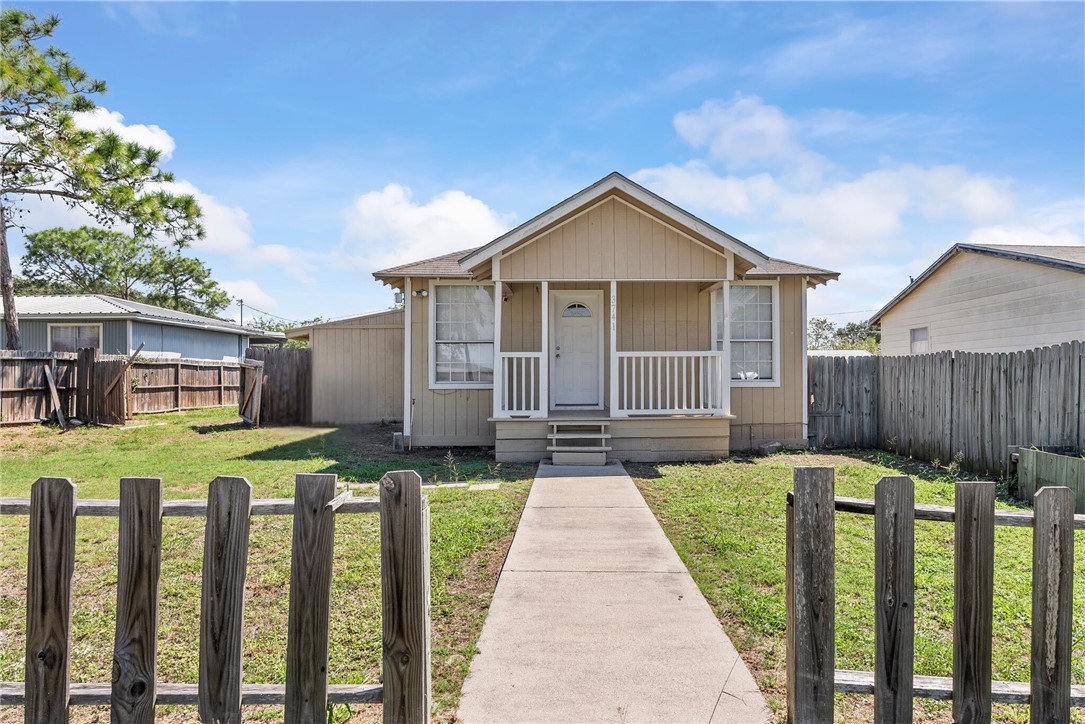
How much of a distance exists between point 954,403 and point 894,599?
27.6 ft

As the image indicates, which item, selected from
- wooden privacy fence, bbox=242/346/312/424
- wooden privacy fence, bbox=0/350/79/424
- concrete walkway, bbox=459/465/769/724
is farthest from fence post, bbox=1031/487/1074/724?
wooden privacy fence, bbox=0/350/79/424

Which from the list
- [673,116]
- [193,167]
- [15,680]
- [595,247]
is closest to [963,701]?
[15,680]

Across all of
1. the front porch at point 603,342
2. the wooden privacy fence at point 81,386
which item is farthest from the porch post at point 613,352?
the wooden privacy fence at point 81,386

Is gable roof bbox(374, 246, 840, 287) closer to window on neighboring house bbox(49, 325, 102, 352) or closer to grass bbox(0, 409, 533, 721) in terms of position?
grass bbox(0, 409, 533, 721)

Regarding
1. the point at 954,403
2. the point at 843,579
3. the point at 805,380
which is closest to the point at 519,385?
the point at 805,380

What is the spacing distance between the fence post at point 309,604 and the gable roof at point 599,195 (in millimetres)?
7438

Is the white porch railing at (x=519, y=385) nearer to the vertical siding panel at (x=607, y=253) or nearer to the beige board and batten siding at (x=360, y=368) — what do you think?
the vertical siding panel at (x=607, y=253)

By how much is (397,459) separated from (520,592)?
6.26 m

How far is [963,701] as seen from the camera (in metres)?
2.08

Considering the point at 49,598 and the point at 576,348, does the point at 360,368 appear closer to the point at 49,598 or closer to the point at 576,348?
the point at 576,348

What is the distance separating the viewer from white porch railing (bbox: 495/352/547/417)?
31.3ft

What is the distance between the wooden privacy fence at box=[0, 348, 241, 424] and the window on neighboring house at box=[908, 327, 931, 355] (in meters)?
20.8

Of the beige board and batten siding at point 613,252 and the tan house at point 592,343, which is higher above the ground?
the beige board and batten siding at point 613,252

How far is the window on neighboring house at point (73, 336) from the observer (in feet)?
67.4
